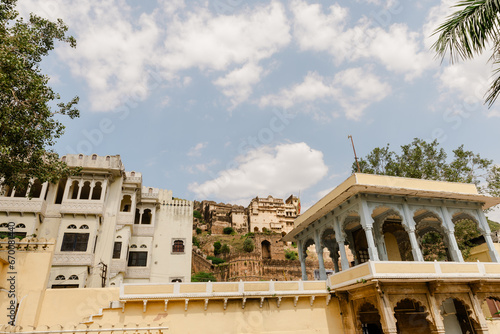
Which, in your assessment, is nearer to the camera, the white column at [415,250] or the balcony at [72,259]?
the white column at [415,250]

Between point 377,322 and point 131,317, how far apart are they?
10.9m

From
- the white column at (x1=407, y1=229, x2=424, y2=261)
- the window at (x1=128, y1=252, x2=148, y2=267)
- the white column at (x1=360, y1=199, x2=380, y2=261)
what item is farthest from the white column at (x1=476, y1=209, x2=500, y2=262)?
the window at (x1=128, y1=252, x2=148, y2=267)

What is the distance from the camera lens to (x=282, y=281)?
1355cm

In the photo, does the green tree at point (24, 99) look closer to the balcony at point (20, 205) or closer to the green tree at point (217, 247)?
the balcony at point (20, 205)

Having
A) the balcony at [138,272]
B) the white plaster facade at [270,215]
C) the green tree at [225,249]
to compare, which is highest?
the white plaster facade at [270,215]

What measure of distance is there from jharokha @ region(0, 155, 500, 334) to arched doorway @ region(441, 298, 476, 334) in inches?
1.8

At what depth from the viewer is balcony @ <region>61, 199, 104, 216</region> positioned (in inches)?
768

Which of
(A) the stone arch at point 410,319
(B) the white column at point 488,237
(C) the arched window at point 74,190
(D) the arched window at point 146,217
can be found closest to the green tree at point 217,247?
(D) the arched window at point 146,217

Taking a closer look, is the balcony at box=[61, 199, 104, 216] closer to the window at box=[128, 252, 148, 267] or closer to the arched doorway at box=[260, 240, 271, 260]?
the window at box=[128, 252, 148, 267]

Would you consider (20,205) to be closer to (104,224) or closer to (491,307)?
(104,224)

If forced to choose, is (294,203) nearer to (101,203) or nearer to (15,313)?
(101,203)

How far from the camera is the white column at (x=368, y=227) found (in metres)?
12.9

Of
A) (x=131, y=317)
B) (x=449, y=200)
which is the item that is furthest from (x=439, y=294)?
(x=131, y=317)

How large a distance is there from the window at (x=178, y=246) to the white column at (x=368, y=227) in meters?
14.6
